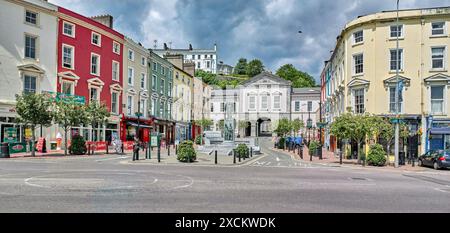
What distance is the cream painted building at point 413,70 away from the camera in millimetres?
30188

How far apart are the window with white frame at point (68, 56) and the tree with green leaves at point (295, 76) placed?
2922 inches

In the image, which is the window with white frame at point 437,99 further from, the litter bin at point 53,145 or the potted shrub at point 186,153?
the litter bin at point 53,145

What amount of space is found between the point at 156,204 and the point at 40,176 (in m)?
7.87

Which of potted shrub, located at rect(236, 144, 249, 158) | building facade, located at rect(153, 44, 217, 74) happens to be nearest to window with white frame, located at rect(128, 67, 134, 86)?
potted shrub, located at rect(236, 144, 249, 158)

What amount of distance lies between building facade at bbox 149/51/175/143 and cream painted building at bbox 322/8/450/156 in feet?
94.7

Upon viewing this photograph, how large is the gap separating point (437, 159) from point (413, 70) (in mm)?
9638

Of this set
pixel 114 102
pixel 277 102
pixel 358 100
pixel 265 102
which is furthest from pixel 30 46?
pixel 277 102

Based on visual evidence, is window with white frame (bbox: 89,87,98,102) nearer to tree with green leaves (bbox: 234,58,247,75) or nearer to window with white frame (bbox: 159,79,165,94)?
window with white frame (bbox: 159,79,165,94)

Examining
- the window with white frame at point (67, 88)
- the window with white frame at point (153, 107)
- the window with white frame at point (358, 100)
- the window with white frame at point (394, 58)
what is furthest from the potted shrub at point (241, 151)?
the window with white frame at point (153, 107)

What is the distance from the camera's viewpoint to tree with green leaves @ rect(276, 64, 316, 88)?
336ft

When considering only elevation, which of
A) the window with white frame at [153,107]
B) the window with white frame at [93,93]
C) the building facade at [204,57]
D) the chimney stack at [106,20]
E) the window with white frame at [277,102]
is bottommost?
the window with white frame at [153,107]

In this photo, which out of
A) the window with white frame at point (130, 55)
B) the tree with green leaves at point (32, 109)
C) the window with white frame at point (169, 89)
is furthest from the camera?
the window with white frame at point (169, 89)
